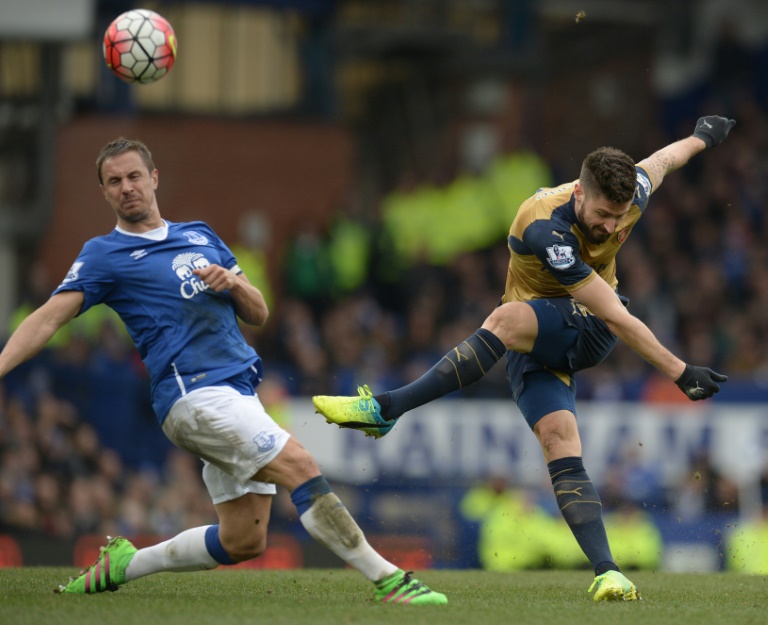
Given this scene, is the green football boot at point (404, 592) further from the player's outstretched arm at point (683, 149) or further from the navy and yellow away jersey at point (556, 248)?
the player's outstretched arm at point (683, 149)

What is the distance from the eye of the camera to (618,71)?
23344 mm

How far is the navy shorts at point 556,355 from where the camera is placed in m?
6.85

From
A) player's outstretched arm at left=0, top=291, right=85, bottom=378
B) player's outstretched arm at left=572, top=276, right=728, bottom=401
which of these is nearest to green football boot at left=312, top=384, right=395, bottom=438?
player's outstretched arm at left=572, top=276, right=728, bottom=401

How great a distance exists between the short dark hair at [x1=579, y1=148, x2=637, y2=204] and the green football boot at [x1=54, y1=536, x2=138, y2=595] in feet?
9.62

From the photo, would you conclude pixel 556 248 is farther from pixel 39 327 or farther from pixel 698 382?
pixel 39 327

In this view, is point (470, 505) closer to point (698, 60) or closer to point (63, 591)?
point (63, 591)

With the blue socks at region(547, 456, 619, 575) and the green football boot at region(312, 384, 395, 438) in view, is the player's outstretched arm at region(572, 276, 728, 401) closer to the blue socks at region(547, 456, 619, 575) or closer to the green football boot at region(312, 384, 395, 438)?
the blue socks at region(547, 456, 619, 575)

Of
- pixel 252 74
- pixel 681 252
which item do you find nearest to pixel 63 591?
pixel 681 252

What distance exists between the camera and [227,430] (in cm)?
597

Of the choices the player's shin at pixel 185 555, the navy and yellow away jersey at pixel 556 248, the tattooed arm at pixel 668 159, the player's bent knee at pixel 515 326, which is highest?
the tattooed arm at pixel 668 159

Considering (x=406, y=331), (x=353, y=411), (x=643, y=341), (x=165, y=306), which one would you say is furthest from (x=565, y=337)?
(x=406, y=331)

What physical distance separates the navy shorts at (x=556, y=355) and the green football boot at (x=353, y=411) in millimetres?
878

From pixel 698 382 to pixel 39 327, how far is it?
3.15 m

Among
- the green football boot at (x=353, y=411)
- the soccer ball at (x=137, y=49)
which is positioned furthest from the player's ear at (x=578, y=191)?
the soccer ball at (x=137, y=49)
